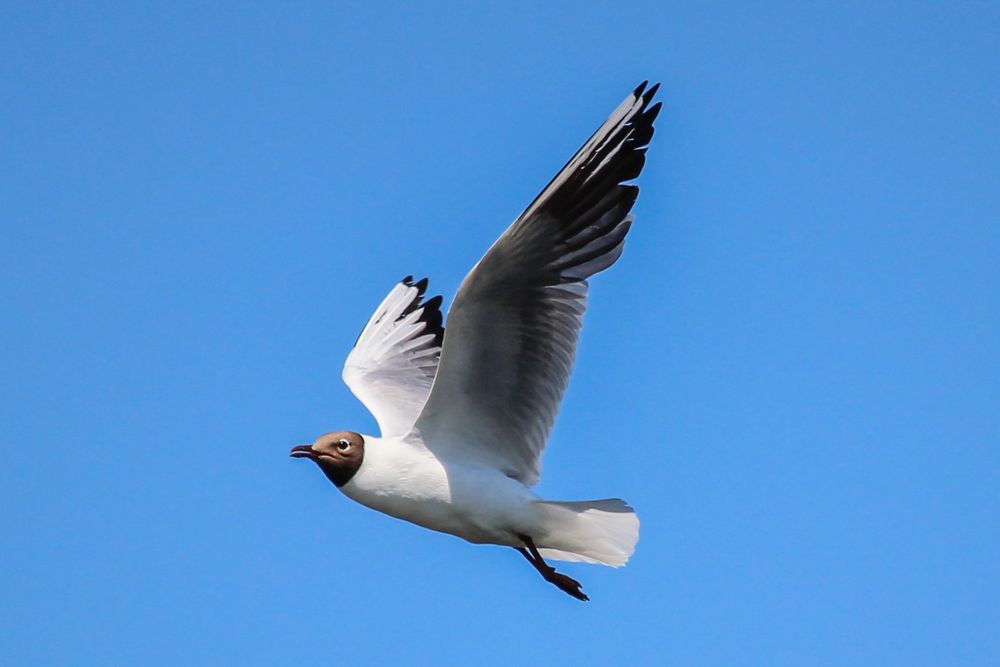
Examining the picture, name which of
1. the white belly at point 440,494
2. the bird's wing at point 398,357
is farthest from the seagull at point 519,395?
the bird's wing at point 398,357

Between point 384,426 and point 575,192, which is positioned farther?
point 384,426

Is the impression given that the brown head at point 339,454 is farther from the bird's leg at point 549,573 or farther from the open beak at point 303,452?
the bird's leg at point 549,573

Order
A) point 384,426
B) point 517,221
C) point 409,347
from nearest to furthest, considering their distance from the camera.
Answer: point 517,221, point 384,426, point 409,347

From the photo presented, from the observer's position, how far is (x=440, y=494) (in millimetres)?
8078

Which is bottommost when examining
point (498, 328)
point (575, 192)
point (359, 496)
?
point (359, 496)

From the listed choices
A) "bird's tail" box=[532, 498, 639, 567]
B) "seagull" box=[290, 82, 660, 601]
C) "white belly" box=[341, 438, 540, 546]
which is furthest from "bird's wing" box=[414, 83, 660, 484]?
"bird's tail" box=[532, 498, 639, 567]

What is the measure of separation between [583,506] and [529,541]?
0.34 meters

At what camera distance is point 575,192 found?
25.0 feet

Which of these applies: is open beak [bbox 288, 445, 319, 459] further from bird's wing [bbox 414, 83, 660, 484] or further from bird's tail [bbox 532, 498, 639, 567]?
bird's tail [bbox 532, 498, 639, 567]

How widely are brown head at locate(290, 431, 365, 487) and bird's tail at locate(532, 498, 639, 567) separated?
1007 mm

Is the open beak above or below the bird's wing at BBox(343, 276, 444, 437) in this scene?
below

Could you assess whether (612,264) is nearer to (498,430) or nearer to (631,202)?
(631,202)

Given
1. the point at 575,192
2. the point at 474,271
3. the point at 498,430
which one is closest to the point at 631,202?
the point at 575,192

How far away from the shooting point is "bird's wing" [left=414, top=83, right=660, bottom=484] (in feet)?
24.8
